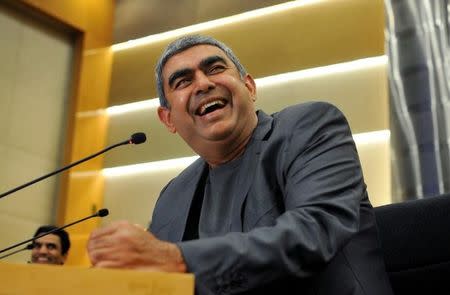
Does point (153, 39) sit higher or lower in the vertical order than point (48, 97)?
higher

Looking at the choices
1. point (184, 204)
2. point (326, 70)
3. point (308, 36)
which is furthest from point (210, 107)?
point (308, 36)

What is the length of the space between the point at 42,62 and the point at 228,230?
4.51m

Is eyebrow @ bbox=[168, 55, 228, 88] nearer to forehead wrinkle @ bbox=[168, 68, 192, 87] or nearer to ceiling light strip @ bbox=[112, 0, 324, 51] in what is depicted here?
forehead wrinkle @ bbox=[168, 68, 192, 87]

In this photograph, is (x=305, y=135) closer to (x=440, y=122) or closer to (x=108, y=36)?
(x=440, y=122)

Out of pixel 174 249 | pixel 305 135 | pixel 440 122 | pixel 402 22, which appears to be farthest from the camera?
pixel 402 22

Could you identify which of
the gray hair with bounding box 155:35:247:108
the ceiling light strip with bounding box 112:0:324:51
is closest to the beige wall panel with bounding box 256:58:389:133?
the ceiling light strip with bounding box 112:0:324:51

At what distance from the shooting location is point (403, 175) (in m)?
4.00

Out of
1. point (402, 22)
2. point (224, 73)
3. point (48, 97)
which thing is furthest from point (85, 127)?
point (224, 73)

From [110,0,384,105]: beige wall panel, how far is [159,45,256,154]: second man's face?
3095 mm

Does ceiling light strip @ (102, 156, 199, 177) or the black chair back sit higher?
ceiling light strip @ (102, 156, 199, 177)

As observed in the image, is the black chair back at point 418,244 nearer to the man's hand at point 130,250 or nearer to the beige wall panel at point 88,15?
the man's hand at point 130,250

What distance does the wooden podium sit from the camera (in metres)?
0.69

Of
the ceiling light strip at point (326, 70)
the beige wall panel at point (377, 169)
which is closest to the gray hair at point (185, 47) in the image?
the beige wall panel at point (377, 169)

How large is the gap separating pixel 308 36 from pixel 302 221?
12.7 ft
